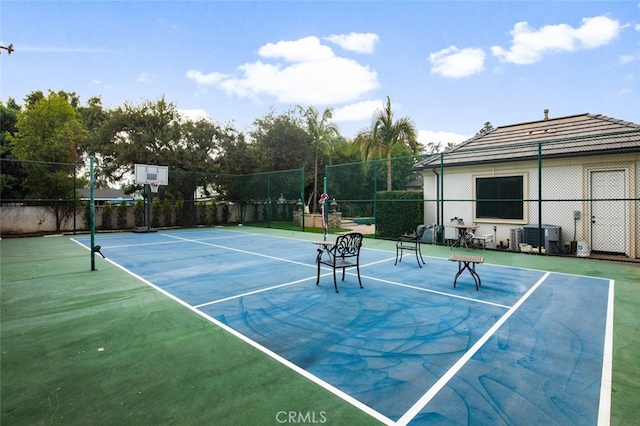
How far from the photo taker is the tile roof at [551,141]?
381 inches

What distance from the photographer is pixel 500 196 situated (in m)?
12.0

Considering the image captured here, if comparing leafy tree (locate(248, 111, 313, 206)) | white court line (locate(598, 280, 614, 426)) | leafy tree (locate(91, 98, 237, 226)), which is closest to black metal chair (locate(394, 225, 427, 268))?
white court line (locate(598, 280, 614, 426))

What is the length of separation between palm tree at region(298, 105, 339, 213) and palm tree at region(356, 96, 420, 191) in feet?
19.0

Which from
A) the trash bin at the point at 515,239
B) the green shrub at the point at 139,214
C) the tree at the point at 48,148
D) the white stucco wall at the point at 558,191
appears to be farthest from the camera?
the green shrub at the point at 139,214

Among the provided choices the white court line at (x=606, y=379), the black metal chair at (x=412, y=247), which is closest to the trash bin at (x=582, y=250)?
the black metal chair at (x=412, y=247)

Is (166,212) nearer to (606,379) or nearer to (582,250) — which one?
(582,250)

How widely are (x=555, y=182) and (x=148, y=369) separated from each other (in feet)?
40.7

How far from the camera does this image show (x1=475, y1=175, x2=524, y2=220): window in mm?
11531

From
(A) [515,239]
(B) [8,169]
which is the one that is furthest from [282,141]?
(A) [515,239]

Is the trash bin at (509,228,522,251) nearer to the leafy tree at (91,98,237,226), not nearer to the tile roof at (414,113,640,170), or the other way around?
the tile roof at (414,113,640,170)

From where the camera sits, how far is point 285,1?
10.9 metres

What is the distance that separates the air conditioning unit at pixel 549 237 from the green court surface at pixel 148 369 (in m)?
4.74

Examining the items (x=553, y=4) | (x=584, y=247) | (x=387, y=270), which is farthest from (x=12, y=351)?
(x=553, y=4)

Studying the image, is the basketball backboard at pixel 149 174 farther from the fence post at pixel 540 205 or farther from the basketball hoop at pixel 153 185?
the fence post at pixel 540 205
